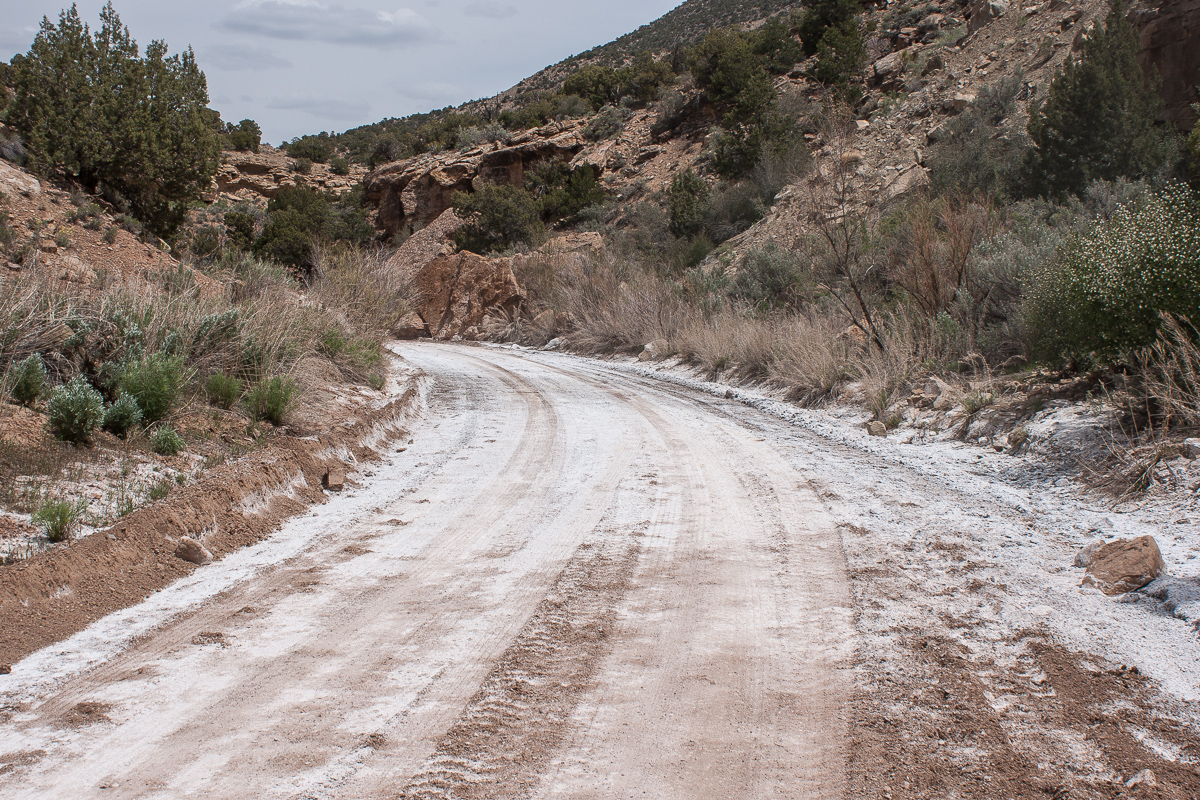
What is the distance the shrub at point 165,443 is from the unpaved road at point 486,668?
1.23m

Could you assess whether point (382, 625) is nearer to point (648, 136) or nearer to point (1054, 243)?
point (1054, 243)

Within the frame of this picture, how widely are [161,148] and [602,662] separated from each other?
55.0 ft

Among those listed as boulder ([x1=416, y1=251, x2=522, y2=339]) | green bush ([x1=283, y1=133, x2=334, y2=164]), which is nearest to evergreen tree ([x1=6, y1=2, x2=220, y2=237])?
boulder ([x1=416, y1=251, x2=522, y2=339])

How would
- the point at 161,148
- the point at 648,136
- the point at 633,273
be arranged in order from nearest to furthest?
1. the point at 161,148
2. the point at 633,273
3. the point at 648,136

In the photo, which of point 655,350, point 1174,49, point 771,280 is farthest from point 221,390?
point 1174,49

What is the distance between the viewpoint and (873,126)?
25969mm

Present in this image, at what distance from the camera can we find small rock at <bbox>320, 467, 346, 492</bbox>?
19.1ft

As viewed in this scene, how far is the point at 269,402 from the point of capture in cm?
678

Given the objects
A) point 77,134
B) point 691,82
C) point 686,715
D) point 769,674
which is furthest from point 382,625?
point 691,82

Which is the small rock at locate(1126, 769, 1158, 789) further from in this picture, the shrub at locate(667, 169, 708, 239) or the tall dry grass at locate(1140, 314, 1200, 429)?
the shrub at locate(667, 169, 708, 239)

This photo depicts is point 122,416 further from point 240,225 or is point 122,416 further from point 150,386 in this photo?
point 240,225

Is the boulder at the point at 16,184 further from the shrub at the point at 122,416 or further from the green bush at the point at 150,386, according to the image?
the shrub at the point at 122,416

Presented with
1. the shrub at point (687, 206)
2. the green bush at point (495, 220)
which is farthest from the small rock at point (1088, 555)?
the green bush at point (495, 220)

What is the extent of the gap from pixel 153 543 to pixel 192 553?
207 mm
